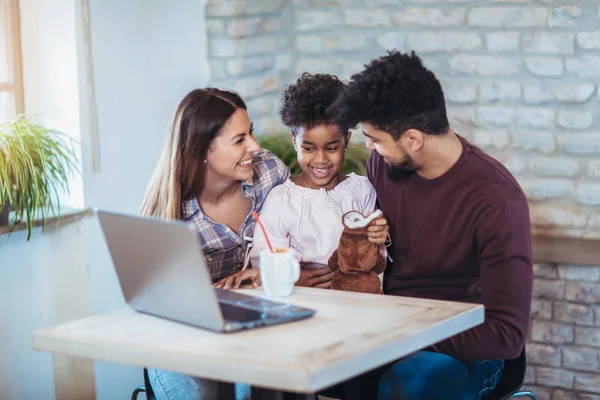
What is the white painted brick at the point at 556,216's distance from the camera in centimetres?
335

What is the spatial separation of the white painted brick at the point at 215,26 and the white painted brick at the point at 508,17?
0.91 metres

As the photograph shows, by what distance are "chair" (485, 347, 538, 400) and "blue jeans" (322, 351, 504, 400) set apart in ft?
0.06

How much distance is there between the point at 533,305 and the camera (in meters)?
3.45

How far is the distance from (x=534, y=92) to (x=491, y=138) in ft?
0.74

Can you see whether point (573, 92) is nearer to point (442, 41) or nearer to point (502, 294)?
point (442, 41)

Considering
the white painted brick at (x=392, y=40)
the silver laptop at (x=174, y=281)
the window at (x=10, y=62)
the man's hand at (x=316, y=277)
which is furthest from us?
the white painted brick at (x=392, y=40)

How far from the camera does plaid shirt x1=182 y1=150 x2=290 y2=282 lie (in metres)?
2.52

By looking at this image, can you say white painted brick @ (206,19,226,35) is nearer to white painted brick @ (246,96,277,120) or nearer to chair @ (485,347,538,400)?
white painted brick @ (246,96,277,120)

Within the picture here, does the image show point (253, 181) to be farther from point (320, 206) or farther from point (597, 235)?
point (597, 235)

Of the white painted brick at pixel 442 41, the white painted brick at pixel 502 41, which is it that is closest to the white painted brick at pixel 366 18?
the white painted brick at pixel 442 41

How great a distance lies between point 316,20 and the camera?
12.2 feet

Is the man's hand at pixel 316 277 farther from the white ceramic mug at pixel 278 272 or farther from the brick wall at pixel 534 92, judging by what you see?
the brick wall at pixel 534 92

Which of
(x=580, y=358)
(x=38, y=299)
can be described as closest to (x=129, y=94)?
(x=38, y=299)

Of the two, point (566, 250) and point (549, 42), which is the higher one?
point (549, 42)
